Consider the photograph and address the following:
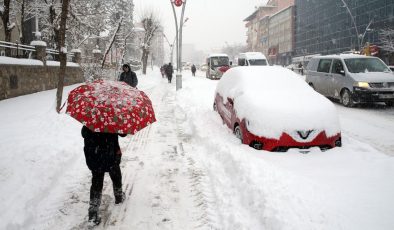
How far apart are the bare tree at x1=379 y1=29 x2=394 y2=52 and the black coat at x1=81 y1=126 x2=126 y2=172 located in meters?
45.4

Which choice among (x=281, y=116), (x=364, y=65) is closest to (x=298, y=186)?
(x=281, y=116)

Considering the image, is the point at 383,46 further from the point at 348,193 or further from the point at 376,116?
the point at 348,193

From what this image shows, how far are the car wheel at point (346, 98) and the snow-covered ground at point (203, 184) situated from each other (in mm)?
4047

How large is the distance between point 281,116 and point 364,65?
7.96m

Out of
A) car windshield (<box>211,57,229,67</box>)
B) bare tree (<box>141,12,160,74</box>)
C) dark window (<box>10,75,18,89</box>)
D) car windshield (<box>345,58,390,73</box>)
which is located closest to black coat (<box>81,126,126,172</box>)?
car windshield (<box>345,58,390,73</box>)

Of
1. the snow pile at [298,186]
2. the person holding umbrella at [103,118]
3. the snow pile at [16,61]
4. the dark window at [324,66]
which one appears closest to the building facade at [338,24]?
the dark window at [324,66]

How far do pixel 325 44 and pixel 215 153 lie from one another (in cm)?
6243

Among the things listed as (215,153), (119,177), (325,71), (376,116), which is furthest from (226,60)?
(119,177)

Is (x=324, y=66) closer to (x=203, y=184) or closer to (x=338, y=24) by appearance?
(x=203, y=184)

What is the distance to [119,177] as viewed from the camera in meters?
4.23

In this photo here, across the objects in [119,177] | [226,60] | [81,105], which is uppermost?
[226,60]

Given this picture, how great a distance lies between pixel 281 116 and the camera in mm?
5871

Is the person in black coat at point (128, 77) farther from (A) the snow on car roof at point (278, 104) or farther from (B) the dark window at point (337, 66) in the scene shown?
(B) the dark window at point (337, 66)

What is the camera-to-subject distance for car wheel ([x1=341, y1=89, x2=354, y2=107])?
37.8 ft
